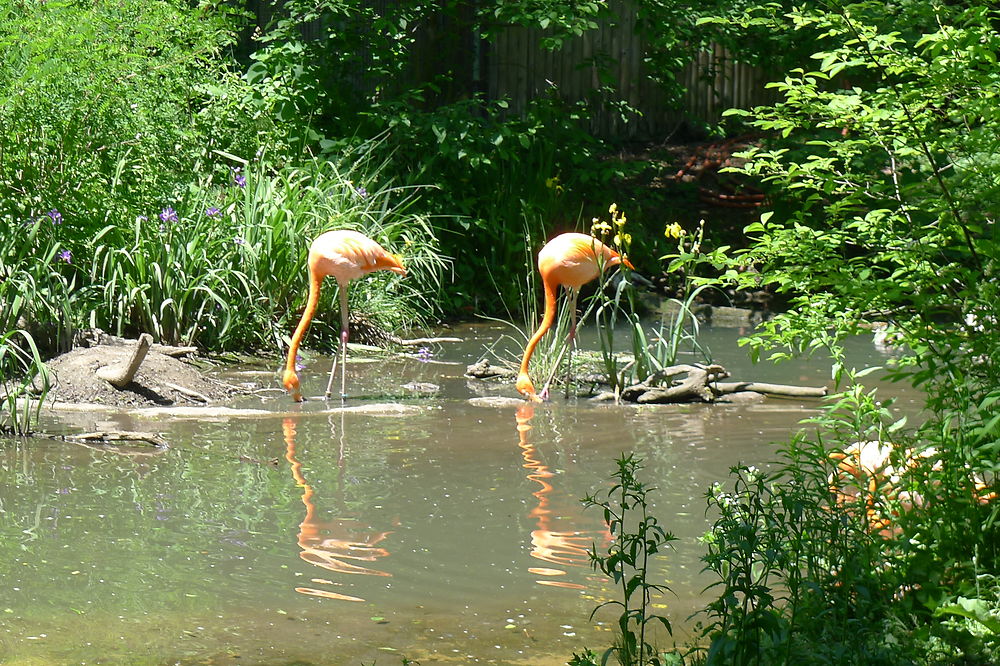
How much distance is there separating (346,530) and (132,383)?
2870mm

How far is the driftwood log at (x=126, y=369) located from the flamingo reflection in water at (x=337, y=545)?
6.94ft

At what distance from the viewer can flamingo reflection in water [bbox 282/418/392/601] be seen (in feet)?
14.1

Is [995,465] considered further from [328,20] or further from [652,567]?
[328,20]

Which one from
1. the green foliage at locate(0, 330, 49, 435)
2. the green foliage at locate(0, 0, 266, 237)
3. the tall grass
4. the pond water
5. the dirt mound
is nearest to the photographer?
the pond water

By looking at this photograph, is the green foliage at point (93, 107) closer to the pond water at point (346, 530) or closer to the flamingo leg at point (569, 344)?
the pond water at point (346, 530)

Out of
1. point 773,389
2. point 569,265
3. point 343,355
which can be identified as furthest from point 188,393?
point 773,389

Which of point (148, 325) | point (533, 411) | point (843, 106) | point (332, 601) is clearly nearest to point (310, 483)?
point (332, 601)

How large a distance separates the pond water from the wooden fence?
6.33 metres

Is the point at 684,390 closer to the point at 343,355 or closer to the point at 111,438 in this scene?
the point at 343,355

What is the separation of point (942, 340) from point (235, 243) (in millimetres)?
6325

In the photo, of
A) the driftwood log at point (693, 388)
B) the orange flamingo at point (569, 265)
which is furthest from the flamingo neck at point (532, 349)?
the driftwood log at point (693, 388)

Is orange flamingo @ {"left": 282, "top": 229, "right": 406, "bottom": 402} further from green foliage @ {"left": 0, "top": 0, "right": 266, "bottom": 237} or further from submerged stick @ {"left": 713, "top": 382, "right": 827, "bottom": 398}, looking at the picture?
submerged stick @ {"left": 713, "top": 382, "right": 827, "bottom": 398}

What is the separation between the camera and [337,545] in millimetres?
4605

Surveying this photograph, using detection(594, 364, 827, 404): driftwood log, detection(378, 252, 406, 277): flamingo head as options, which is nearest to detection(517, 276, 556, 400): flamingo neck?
detection(594, 364, 827, 404): driftwood log
